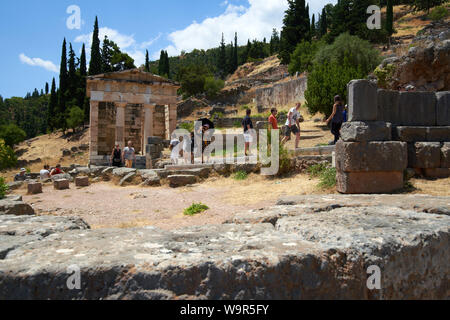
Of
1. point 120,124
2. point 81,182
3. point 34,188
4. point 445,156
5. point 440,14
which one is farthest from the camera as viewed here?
point 440,14

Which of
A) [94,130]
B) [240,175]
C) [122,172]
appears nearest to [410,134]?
[240,175]

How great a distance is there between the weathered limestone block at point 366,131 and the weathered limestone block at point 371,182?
2.20 feet

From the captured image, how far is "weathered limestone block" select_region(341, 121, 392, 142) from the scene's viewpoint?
6.16 m

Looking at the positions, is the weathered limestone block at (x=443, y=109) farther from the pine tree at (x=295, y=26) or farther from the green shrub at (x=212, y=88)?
the pine tree at (x=295, y=26)

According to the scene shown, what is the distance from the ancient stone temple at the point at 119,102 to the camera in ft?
63.6

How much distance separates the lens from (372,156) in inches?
241

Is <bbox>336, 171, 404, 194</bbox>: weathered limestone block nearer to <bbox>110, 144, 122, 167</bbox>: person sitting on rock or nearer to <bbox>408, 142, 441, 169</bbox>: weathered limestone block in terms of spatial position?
<bbox>408, 142, 441, 169</bbox>: weathered limestone block

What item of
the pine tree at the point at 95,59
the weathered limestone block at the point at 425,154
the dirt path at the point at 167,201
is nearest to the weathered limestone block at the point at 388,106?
the weathered limestone block at the point at 425,154

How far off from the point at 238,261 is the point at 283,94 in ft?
112

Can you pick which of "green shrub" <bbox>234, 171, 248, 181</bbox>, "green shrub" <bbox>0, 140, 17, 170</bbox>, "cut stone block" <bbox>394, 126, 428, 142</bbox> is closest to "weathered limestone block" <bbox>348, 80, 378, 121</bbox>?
"cut stone block" <bbox>394, 126, 428, 142</bbox>

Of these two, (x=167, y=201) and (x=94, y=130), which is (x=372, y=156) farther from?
(x=94, y=130)

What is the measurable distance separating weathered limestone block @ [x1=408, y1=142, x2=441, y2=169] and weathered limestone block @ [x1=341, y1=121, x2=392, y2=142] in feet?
2.89
